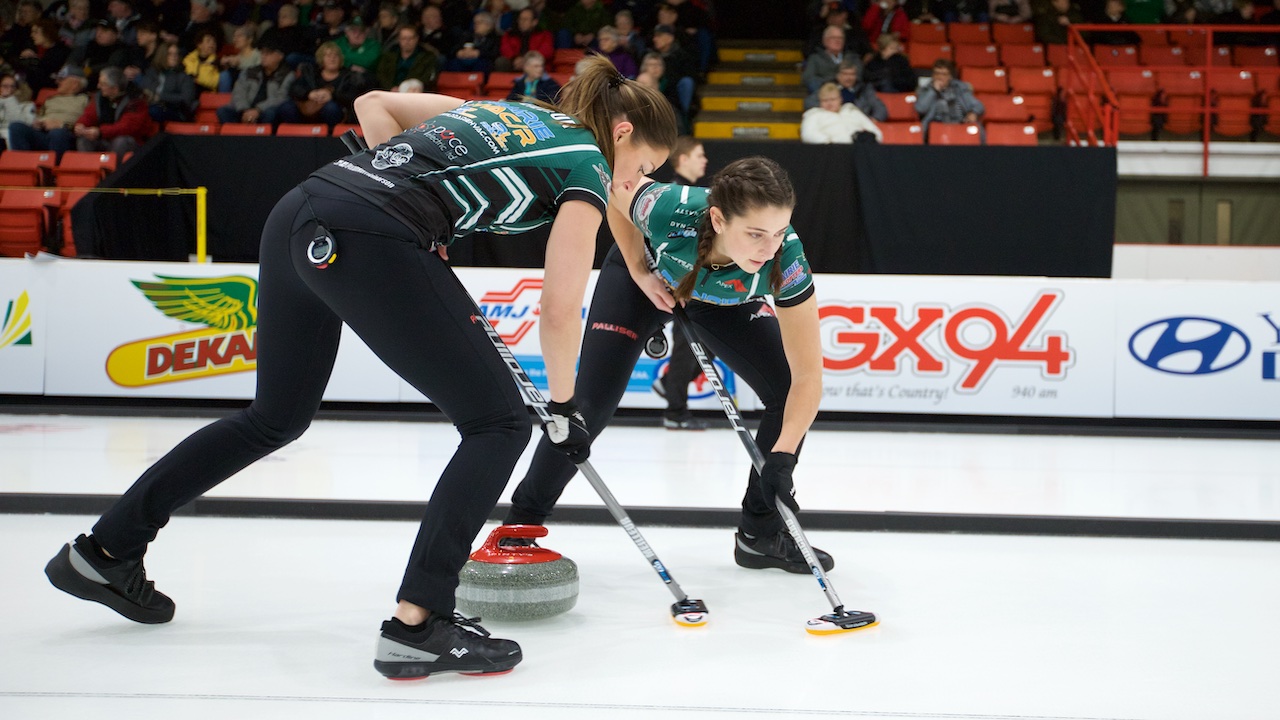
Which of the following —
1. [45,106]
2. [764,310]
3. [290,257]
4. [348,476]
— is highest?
[45,106]

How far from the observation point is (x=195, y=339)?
666cm

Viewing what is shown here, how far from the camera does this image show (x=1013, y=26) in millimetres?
11820

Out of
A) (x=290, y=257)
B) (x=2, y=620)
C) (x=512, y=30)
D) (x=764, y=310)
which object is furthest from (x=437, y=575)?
(x=512, y=30)

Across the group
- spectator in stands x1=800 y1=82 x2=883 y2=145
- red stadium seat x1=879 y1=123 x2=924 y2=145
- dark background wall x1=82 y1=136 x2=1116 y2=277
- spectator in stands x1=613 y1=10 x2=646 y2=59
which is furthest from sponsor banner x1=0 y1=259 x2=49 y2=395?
red stadium seat x1=879 y1=123 x2=924 y2=145

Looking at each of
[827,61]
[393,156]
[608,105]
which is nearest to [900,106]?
[827,61]

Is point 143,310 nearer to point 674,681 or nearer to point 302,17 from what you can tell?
point 674,681

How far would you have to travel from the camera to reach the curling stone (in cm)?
268

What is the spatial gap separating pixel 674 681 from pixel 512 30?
1014 cm

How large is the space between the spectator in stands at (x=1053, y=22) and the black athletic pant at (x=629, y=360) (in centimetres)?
991

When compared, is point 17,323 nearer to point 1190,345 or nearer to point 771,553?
point 771,553

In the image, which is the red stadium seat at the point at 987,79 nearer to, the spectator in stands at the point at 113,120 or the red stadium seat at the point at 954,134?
the red stadium seat at the point at 954,134

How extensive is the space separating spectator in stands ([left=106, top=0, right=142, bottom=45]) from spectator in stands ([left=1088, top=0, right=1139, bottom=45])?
10639mm

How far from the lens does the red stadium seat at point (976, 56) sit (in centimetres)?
1141

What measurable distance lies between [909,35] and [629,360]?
973cm
